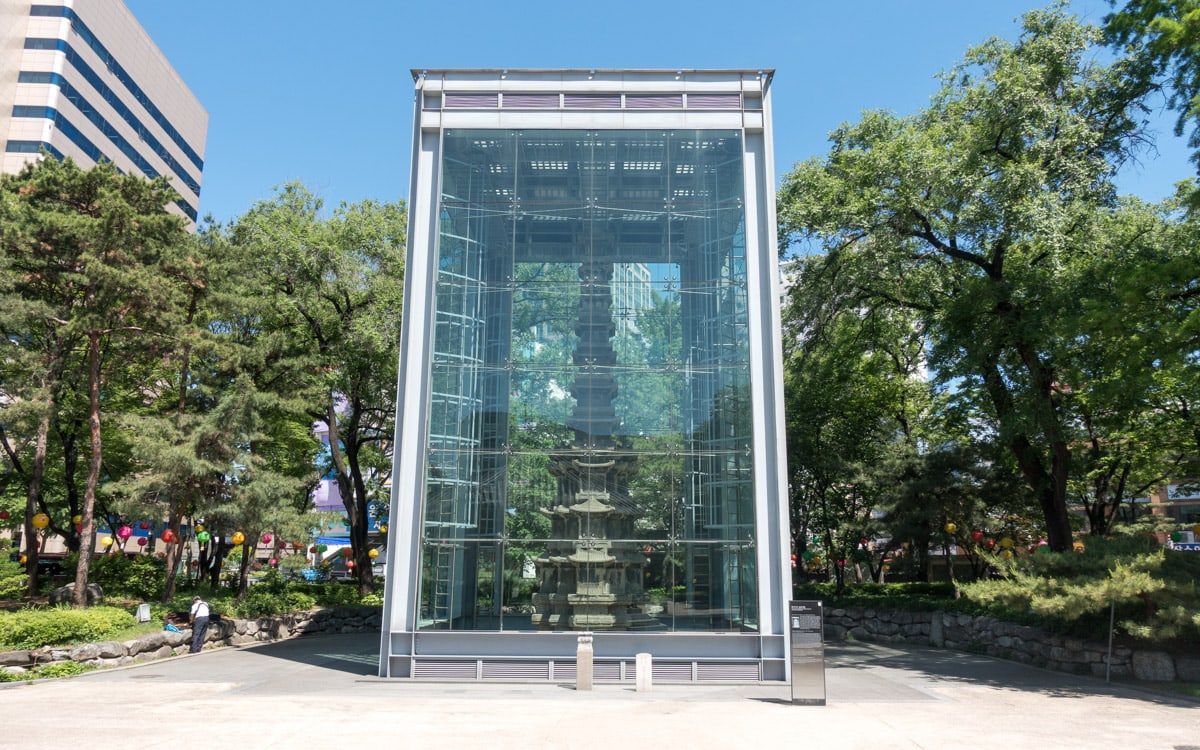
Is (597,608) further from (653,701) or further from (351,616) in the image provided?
(351,616)

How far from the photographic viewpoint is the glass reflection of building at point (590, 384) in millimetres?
16797

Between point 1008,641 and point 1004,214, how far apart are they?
36.2 feet

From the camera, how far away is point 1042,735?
36.1 feet

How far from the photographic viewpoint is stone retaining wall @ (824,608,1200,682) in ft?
52.4

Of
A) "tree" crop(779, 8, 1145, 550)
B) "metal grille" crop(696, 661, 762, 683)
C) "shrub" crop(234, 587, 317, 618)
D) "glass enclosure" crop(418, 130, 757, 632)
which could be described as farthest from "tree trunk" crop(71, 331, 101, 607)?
"tree" crop(779, 8, 1145, 550)

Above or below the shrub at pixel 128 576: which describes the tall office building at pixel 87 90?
above

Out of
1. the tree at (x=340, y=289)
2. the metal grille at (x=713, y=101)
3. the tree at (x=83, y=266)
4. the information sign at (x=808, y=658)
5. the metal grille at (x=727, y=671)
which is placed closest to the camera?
the information sign at (x=808, y=658)

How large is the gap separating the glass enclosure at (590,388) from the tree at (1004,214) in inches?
229

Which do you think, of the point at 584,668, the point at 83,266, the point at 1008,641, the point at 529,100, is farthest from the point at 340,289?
the point at 1008,641

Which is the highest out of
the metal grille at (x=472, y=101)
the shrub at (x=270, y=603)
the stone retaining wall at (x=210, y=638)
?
the metal grille at (x=472, y=101)

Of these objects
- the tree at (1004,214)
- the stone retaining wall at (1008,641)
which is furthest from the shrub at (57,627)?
the stone retaining wall at (1008,641)

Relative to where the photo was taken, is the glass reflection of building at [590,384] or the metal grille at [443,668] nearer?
the metal grille at [443,668]

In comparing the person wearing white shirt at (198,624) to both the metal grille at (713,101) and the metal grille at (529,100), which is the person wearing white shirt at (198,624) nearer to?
the metal grille at (529,100)

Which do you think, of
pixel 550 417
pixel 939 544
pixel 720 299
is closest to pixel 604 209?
pixel 720 299
